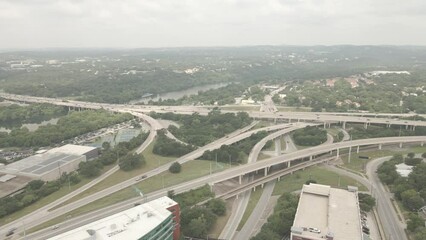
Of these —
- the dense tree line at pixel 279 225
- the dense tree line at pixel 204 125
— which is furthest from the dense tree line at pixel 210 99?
the dense tree line at pixel 279 225

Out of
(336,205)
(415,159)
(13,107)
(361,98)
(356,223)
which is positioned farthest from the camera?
(361,98)

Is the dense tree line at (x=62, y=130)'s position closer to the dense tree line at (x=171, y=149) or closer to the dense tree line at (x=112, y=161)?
the dense tree line at (x=112, y=161)

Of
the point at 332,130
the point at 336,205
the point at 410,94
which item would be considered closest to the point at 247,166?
the point at 336,205

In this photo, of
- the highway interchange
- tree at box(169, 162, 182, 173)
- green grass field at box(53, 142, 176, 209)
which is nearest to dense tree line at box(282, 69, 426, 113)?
the highway interchange

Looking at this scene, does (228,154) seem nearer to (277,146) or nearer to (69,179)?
(277,146)

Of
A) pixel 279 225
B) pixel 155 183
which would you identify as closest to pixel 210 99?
pixel 155 183

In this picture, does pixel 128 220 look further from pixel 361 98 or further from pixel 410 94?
pixel 410 94
